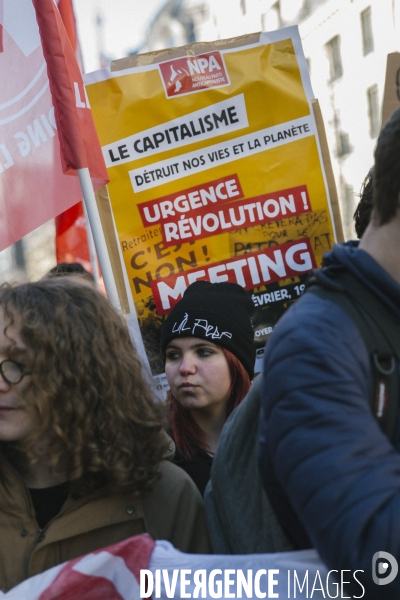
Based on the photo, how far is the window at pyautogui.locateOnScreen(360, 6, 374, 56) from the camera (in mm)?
35000

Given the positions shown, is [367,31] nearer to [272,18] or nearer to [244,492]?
[272,18]

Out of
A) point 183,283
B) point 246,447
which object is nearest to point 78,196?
point 183,283

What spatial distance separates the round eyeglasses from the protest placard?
1.51 metres

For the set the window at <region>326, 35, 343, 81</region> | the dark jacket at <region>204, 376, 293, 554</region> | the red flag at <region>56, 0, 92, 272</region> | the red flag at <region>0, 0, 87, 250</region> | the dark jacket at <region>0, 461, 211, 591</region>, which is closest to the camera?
the dark jacket at <region>204, 376, 293, 554</region>

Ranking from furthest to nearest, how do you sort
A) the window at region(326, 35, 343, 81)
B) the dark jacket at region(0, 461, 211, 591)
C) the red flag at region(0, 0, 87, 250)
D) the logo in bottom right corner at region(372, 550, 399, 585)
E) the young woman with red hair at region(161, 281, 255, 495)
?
the window at region(326, 35, 343, 81), the red flag at region(0, 0, 87, 250), the young woman with red hair at region(161, 281, 255, 495), the dark jacket at region(0, 461, 211, 591), the logo in bottom right corner at region(372, 550, 399, 585)

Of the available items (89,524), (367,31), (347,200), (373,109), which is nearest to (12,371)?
(89,524)

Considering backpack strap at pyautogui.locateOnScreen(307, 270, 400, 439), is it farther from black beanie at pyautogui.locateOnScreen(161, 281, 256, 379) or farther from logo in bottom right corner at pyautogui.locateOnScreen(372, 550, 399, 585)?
black beanie at pyautogui.locateOnScreen(161, 281, 256, 379)

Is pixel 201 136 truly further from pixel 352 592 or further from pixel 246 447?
pixel 352 592

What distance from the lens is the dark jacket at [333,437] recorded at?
1210 mm

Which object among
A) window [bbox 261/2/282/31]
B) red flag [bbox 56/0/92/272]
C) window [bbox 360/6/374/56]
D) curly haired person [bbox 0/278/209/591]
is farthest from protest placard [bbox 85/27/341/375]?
window [bbox 261/2/282/31]

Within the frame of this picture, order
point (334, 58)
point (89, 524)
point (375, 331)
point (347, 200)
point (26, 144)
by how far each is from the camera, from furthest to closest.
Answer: point (334, 58) < point (347, 200) < point (26, 144) < point (89, 524) < point (375, 331)

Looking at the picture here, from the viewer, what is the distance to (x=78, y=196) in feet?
11.7

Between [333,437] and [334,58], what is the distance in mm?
39038

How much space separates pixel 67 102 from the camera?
10.8 feet
